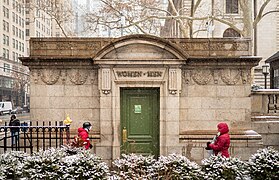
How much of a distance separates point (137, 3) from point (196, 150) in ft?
63.3

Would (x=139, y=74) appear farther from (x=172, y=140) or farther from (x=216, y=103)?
(x=216, y=103)

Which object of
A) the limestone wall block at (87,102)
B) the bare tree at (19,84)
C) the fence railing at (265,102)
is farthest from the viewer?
the bare tree at (19,84)

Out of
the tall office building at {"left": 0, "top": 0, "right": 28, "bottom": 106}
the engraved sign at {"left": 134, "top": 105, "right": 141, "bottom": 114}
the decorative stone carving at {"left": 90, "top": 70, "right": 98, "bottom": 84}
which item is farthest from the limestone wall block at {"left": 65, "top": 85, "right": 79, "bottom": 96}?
the tall office building at {"left": 0, "top": 0, "right": 28, "bottom": 106}

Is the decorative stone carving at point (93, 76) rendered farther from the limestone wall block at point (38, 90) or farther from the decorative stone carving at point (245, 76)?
the decorative stone carving at point (245, 76)

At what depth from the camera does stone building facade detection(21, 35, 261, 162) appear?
37.8 feet

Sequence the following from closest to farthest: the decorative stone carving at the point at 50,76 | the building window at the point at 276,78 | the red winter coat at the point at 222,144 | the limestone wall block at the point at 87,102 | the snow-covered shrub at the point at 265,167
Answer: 1. the snow-covered shrub at the point at 265,167
2. the red winter coat at the point at 222,144
3. the decorative stone carving at the point at 50,76
4. the limestone wall block at the point at 87,102
5. the building window at the point at 276,78

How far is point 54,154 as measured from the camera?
24.3ft

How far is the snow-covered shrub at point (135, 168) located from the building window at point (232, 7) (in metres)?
38.8

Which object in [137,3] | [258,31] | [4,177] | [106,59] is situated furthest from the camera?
[258,31]

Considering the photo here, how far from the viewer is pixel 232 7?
42.7 m

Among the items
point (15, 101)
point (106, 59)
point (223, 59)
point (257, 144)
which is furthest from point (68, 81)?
point (15, 101)

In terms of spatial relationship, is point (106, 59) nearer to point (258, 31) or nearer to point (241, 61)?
point (241, 61)

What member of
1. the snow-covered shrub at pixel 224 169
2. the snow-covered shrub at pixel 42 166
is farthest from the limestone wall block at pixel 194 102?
the snow-covered shrub at pixel 42 166

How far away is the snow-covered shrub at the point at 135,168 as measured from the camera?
7.06 meters
